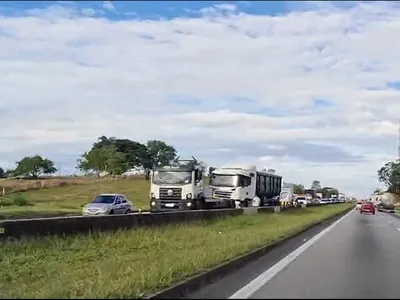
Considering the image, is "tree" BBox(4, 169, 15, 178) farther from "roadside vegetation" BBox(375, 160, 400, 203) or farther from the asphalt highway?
the asphalt highway

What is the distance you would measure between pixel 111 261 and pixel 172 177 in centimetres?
2498

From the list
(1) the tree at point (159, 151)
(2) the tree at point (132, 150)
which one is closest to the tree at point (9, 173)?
(2) the tree at point (132, 150)

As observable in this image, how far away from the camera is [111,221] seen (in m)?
24.0

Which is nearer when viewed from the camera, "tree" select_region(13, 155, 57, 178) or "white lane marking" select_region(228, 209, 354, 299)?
"white lane marking" select_region(228, 209, 354, 299)

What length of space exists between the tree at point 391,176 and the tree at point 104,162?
206 ft

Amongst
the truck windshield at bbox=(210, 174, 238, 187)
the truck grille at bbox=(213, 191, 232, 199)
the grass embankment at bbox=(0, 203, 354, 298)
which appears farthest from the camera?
the truck windshield at bbox=(210, 174, 238, 187)

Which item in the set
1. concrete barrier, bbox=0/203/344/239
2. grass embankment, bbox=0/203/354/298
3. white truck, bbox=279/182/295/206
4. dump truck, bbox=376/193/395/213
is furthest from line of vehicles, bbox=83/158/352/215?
dump truck, bbox=376/193/395/213

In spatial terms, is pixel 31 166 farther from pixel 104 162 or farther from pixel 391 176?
pixel 391 176

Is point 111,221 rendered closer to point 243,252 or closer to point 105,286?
point 243,252

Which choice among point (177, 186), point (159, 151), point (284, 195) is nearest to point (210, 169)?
point (177, 186)

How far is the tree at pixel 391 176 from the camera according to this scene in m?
158

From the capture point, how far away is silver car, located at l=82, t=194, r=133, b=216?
38.6 m

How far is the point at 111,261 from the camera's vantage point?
17.1m

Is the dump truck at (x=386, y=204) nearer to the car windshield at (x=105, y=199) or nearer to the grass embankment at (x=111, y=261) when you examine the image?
the car windshield at (x=105, y=199)
